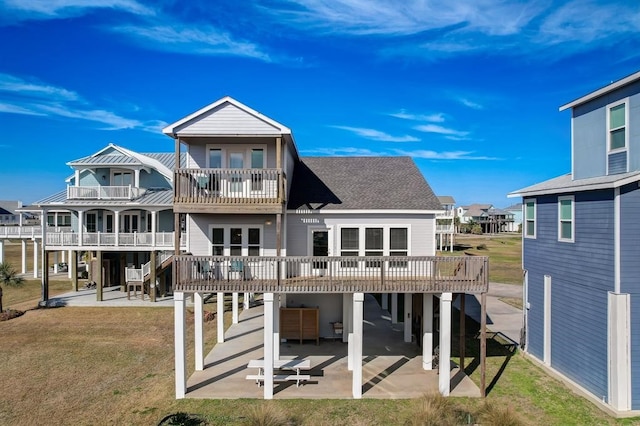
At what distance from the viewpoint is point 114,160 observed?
25859mm

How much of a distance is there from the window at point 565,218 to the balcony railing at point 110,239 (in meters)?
20.6

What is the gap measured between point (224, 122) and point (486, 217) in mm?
101245

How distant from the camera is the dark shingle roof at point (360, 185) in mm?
15438

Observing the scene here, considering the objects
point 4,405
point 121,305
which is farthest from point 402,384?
point 121,305

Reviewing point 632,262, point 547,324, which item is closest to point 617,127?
point 632,262

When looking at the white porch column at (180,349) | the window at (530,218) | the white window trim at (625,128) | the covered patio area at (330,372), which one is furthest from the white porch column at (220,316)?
the white window trim at (625,128)

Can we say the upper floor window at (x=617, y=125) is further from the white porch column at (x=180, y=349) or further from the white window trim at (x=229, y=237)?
the white porch column at (x=180, y=349)

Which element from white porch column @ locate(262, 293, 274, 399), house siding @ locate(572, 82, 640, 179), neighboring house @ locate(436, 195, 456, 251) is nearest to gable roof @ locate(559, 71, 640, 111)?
house siding @ locate(572, 82, 640, 179)

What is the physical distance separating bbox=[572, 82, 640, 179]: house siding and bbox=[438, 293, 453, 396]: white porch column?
6462mm

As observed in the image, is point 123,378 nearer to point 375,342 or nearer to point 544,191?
point 375,342

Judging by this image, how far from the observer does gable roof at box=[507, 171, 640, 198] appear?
10.6 m

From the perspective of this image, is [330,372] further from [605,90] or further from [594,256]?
[605,90]

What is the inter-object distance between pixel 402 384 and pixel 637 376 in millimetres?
6454

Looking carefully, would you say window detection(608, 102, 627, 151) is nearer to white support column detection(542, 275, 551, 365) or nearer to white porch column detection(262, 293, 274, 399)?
white support column detection(542, 275, 551, 365)
